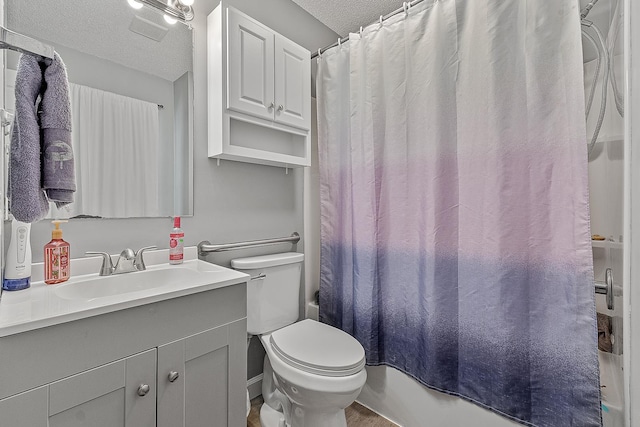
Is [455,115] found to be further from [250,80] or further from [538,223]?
[250,80]

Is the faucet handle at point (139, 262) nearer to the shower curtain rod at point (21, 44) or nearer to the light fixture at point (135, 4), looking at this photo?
the shower curtain rod at point (21, 44)

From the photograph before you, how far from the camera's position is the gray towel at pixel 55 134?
2.34 ft

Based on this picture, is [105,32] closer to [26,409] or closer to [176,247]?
[176,247]

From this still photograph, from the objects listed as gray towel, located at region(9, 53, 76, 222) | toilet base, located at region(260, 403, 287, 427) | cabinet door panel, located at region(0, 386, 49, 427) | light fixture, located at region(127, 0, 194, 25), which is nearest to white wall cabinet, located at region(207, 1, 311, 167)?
light fixture, located at region(127, 0, 194, 25)

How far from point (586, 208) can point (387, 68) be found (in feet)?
3.45

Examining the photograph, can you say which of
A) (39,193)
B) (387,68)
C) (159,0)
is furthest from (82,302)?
(387,68)

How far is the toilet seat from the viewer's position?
1.12 m

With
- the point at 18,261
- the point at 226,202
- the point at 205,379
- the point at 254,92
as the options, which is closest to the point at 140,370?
the point at 205,379

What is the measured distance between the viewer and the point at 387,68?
1.47 m

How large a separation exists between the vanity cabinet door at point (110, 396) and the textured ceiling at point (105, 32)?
1.14m

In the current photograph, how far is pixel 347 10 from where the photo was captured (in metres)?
1.75

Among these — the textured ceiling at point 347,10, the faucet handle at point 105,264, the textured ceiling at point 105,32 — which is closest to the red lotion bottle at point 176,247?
the faucet handle at point 105,264

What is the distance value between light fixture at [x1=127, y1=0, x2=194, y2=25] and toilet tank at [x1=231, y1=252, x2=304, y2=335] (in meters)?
1.15

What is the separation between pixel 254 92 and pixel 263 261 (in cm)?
84
